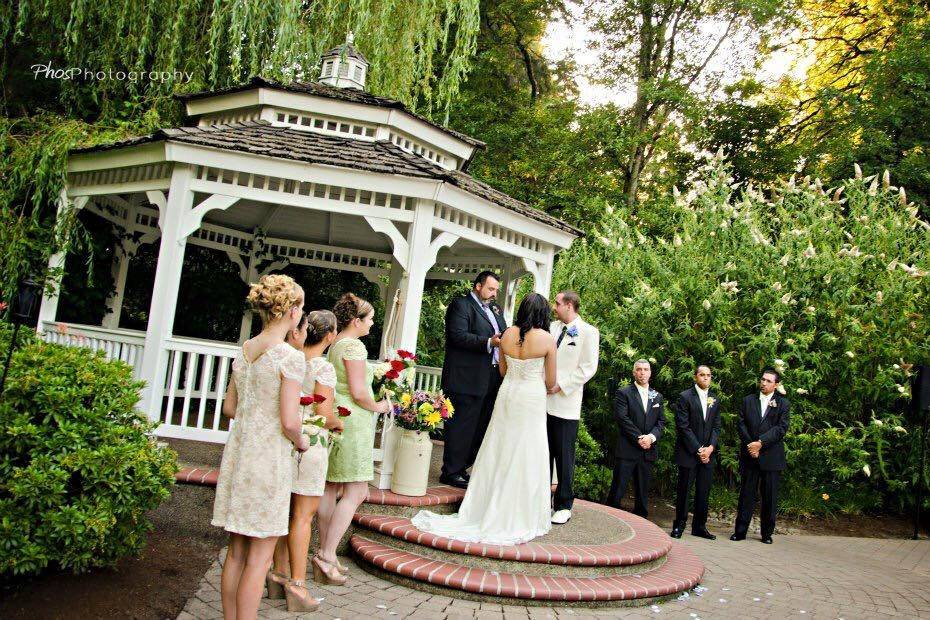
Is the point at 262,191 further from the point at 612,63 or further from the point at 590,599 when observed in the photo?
the point at 612,63

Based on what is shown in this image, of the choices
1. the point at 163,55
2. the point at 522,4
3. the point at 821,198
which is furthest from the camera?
the point at 522,4

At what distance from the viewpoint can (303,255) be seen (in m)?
11.4

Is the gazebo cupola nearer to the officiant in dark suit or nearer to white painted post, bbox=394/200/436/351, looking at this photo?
white painted post, bbox=394/200/436/351

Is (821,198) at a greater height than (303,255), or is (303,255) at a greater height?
(821,198)

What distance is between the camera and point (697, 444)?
26.7 feet

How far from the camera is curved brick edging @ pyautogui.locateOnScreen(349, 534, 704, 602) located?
5014mm

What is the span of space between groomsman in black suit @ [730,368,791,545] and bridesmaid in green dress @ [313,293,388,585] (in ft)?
17.4

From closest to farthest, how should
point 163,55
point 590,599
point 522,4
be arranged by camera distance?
point 590,599 < point 163,55 < point 522,4

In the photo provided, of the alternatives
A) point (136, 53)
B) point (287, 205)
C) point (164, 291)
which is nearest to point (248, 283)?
point (287, 205)

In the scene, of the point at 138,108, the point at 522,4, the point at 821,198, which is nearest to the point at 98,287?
the point at 138,108

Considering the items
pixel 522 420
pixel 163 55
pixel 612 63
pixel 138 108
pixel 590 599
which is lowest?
pixel 590 599

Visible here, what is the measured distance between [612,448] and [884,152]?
33.2 ft

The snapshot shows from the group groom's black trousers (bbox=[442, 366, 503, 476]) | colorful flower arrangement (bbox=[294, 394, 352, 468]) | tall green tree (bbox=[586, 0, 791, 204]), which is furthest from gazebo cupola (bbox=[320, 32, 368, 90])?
tall green tree (bbox=[586, 0, 791, 204])

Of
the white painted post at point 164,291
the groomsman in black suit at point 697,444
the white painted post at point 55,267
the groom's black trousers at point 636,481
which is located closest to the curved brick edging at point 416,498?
the white painted post at point 164,291
